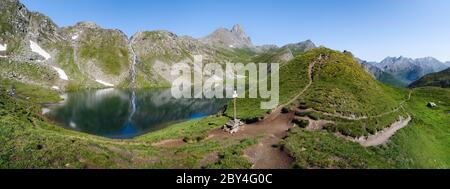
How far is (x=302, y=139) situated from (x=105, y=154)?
84.7 ft

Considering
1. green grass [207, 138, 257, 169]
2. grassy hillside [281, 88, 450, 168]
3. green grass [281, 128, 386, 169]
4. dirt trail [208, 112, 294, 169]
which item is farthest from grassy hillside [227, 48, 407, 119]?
green grass [207, 138, 257, 169]

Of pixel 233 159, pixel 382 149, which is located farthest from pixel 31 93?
pixel 382 149

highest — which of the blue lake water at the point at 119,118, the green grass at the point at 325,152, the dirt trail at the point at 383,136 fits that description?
the green grass at the point at 325,152

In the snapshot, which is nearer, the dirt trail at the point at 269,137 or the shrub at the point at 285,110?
the dirt trail at the point at 269,137

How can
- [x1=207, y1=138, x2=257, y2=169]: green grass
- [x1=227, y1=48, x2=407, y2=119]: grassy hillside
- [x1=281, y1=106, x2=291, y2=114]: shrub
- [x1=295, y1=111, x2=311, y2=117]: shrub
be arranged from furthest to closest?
1. [x1=227, y1=48, x2=407, y2=119]: grassy hillside
2. [x1=281, y1=106, x2=291, y2=114]: shrub
3. [x1=295, y1=111, x2=311, y2=117]: shrub
4. [x1=207, y1=138, x2=257, y2=169]: green grass

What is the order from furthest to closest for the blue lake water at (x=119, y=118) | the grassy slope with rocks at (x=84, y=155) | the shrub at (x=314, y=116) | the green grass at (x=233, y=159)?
the blue lake water at (x=119, y=118)
the shrub at (x=314, y=116)
the green grass at (x=233, y=159)
the grassy slope with rocks at (x=84, y=155)

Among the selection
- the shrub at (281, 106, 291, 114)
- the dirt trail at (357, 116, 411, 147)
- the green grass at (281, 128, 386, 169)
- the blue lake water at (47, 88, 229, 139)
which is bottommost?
the blue lake water at (47, 88, 229, 139)

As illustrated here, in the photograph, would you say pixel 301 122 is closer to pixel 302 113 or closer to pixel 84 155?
pixel 302 113

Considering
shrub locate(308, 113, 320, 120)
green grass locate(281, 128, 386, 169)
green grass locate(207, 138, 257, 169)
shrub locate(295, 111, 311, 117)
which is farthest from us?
shrub locate(295, 111, 311, 117)

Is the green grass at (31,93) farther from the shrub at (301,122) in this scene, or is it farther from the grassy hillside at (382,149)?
the grassy hillside at (382,149)

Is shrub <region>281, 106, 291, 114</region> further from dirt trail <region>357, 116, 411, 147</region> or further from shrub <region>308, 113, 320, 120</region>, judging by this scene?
dirt trail <region>357, 116, 411, 147</region>

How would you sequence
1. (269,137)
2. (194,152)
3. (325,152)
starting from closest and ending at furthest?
(325,152)
(194,152)
(269,137)

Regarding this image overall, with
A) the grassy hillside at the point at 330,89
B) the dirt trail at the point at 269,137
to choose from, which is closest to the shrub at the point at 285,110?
the dirt trail at the point at 269,137

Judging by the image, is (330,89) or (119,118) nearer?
(330,89)
